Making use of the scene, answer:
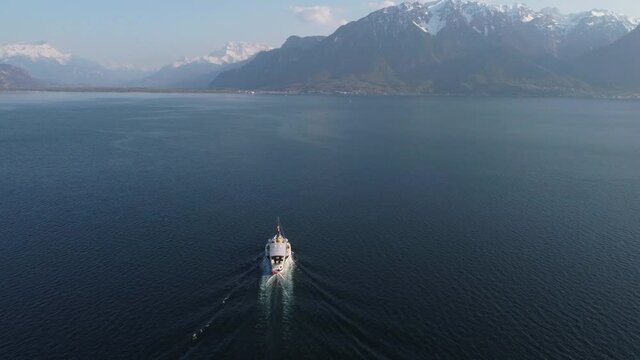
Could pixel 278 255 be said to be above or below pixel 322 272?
above

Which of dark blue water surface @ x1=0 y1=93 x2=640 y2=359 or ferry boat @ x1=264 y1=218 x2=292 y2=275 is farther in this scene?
ferry boat @ x1=264 y1=218 x2=292 y2=275

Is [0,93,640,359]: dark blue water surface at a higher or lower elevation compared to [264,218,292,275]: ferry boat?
lower

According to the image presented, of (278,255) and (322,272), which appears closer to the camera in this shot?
(278,255)

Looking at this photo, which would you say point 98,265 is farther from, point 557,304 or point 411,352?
point 557,304

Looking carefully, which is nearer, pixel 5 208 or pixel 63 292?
pixel 63 292

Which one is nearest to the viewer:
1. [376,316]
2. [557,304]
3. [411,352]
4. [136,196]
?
[411,352]

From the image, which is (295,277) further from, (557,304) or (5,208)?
(5,208)

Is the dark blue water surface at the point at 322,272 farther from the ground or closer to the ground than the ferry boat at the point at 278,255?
closer to the ground

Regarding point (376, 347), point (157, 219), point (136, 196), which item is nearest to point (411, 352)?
point (376, 347)

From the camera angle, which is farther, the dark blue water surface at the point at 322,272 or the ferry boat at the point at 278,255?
the ferry boat at the point at 278,255

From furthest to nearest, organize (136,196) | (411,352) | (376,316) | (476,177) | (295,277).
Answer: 1. (476,177)
2. (136,196)
3. (295,277)
4. (376,316)
5. (411,352)
